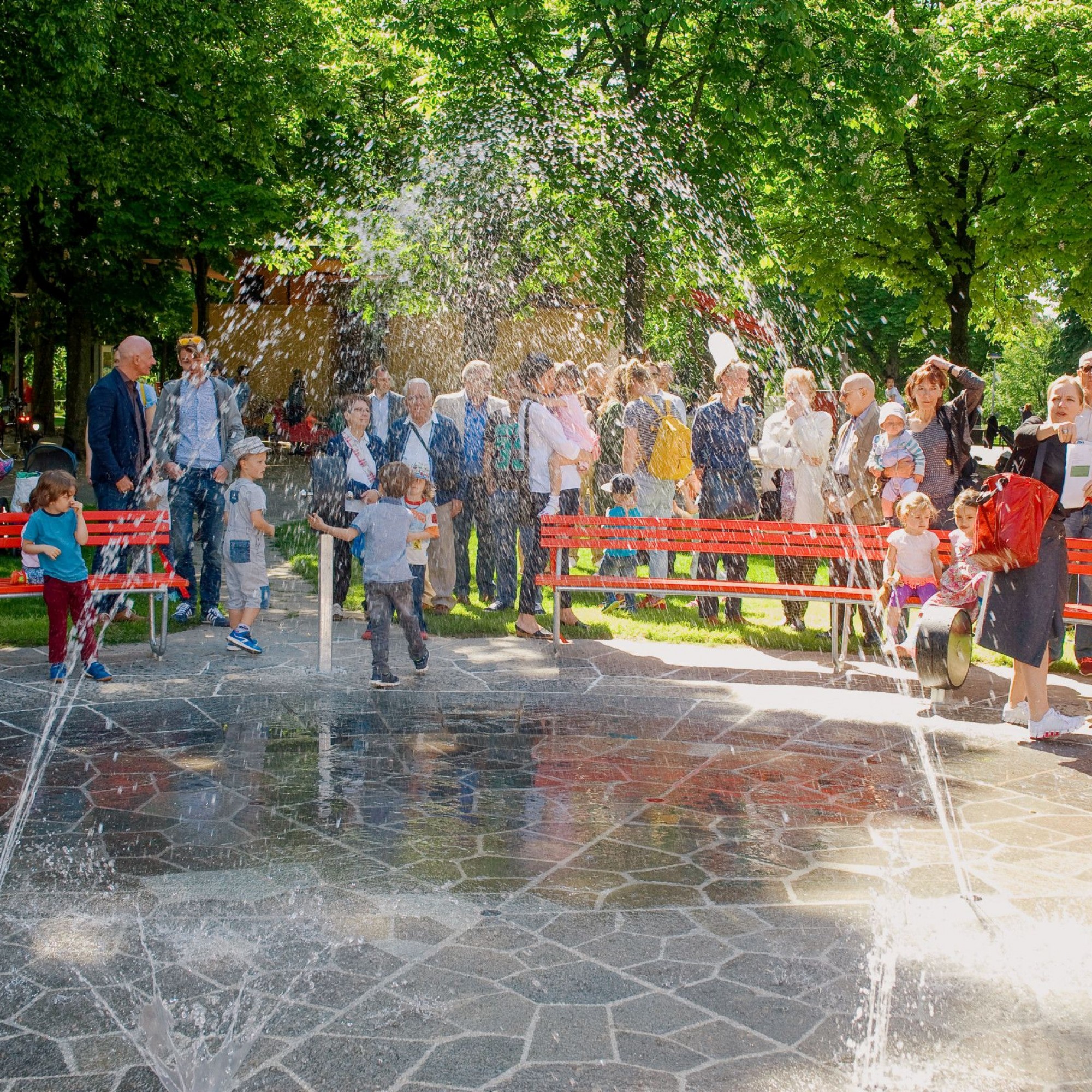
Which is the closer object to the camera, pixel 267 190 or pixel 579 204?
pixel 579 204

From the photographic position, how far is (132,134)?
56.5 feet

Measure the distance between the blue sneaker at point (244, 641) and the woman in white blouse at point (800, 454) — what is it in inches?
160

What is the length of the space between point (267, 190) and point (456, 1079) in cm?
2132

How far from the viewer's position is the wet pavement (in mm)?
3848

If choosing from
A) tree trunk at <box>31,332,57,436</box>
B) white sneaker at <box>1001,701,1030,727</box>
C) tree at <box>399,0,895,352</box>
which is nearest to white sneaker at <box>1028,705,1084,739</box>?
white sneaker at <box>1001,701,1030,727</box>

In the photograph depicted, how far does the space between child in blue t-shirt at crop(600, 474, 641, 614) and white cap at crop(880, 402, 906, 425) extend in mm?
2411

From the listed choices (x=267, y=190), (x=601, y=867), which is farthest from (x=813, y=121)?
(x=601, y=867)

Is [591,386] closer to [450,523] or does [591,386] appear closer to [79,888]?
[450,523]

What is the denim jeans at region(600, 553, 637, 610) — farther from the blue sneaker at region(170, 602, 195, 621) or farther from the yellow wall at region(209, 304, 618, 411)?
the yellow wall at region(209, 304, 618, 411)

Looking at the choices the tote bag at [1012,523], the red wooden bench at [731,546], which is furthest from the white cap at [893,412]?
the tote bag at [1012,523]

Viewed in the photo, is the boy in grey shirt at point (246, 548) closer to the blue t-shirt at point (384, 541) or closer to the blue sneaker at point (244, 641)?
the blue sneaker at point (244, 641)

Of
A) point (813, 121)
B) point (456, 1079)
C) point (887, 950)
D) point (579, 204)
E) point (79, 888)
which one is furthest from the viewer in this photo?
point (579, 204)

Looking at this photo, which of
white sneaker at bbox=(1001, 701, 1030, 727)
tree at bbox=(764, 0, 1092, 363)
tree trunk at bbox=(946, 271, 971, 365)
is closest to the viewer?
white sneaker at bbox=(1001, 701, 1030, 727)

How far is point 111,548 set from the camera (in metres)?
9.81
